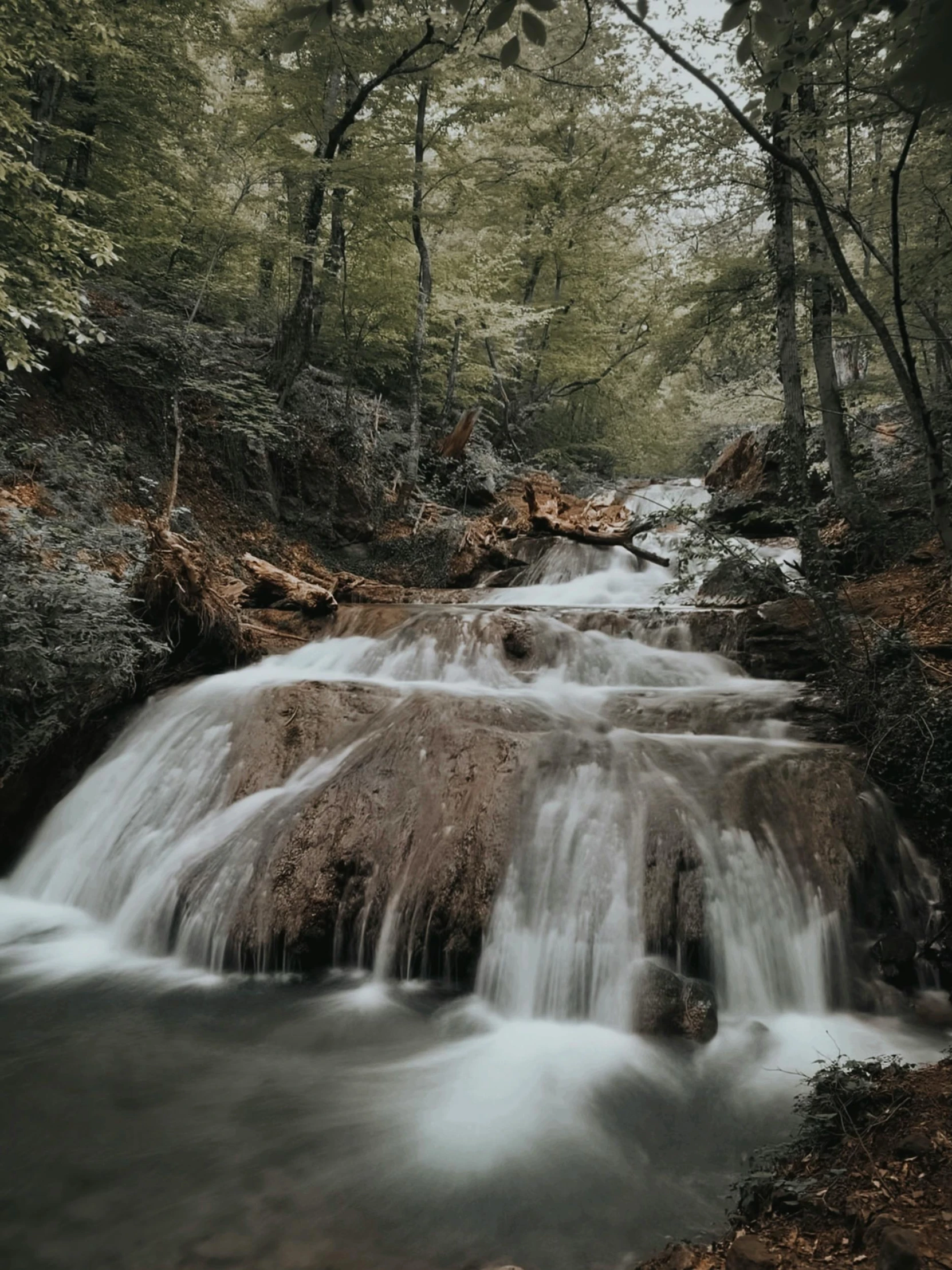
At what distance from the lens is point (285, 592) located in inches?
378

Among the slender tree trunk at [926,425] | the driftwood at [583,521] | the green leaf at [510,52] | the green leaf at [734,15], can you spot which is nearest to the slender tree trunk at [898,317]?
the slender tree trunk at [926,425]

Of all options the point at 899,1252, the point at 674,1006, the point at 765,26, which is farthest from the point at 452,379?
the point at 899,1252

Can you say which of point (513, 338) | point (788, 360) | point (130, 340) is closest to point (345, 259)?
point (513, 338)

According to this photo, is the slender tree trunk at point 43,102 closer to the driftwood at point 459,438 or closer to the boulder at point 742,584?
the driftwood at point 459,438

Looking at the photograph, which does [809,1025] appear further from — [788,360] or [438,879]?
[788,360]

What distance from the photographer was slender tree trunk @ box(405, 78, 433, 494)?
1370 cm

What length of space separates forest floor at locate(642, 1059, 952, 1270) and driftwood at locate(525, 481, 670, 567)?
9382 mm

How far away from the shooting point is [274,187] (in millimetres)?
14297

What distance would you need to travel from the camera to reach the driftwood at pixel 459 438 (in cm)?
1480

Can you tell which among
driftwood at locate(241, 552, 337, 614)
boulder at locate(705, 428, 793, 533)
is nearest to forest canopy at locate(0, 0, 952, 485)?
boulder at locate(705, 428, 793, 533)

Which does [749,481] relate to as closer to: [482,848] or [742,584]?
[742,584]

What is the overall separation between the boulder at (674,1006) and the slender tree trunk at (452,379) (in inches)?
553

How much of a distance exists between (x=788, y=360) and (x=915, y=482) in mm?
2107

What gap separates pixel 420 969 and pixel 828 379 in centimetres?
876
